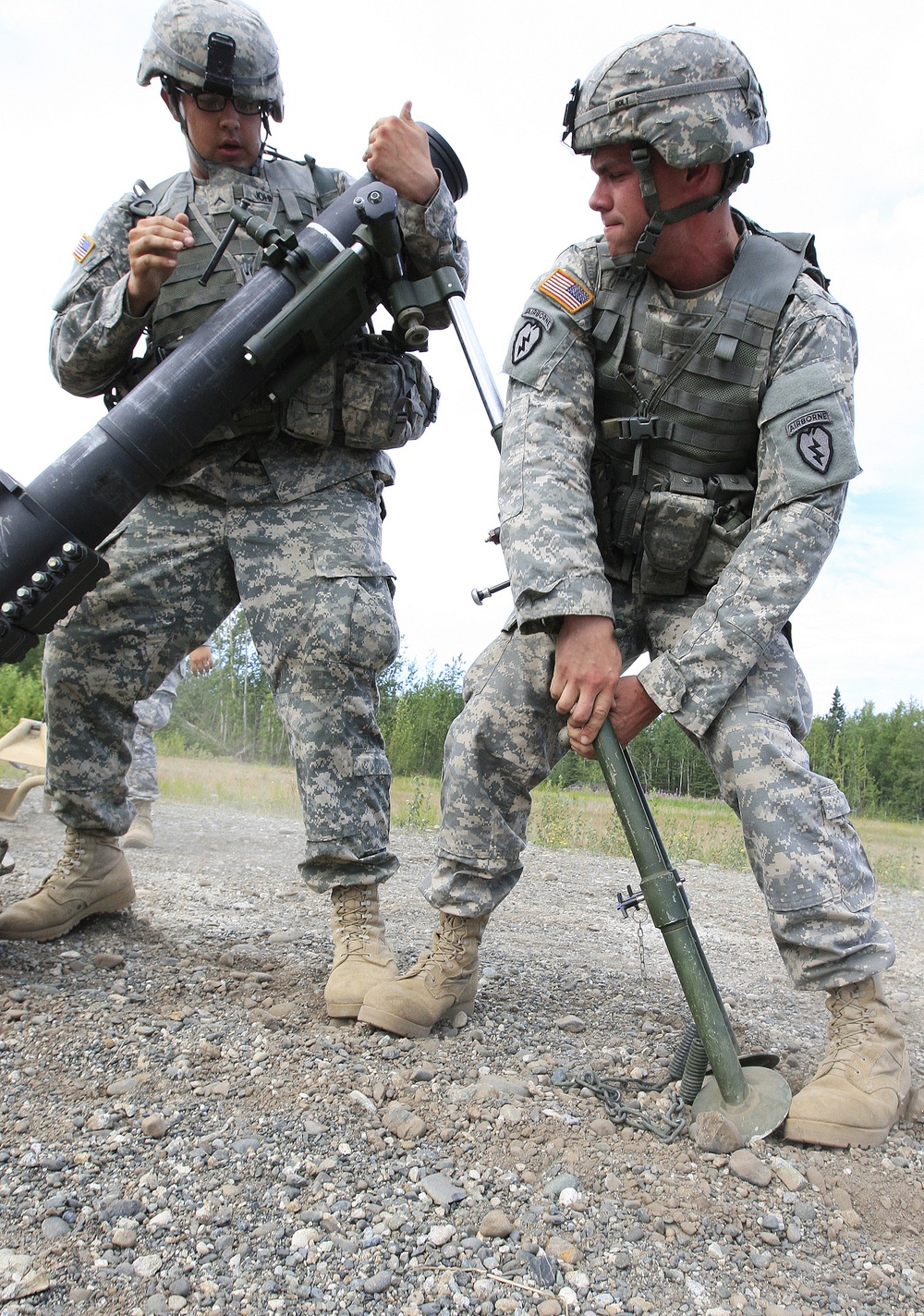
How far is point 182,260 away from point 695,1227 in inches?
111

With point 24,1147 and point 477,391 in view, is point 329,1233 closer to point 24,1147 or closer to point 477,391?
point 24,1147

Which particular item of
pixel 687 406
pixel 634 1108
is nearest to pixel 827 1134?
pixel 634 1108

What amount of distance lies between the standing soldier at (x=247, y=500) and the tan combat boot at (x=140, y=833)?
2.68m

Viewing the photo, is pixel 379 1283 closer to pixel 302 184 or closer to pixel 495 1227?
pixel 495 1227

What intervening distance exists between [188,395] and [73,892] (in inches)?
64.0

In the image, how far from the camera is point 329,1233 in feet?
5.56

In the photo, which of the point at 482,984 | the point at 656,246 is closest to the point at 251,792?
the point at 482,984

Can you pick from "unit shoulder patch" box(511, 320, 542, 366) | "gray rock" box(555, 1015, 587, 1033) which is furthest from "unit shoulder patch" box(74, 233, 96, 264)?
"gray rock" box(555, 1015, 587, 1033)

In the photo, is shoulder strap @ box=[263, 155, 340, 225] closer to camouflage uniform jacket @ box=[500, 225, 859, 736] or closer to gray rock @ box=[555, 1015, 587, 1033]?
camouflage uniform jacket @ box=[500, 225, 859, 736]

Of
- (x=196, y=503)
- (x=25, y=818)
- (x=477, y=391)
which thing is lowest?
(x=25, y=818)

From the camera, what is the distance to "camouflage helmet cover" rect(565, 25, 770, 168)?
2346 millimetres

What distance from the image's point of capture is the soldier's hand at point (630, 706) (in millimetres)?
2428

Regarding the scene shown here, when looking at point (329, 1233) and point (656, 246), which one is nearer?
point (329, 1233)

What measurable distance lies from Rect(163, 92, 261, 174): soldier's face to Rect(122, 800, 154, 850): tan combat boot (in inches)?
147
